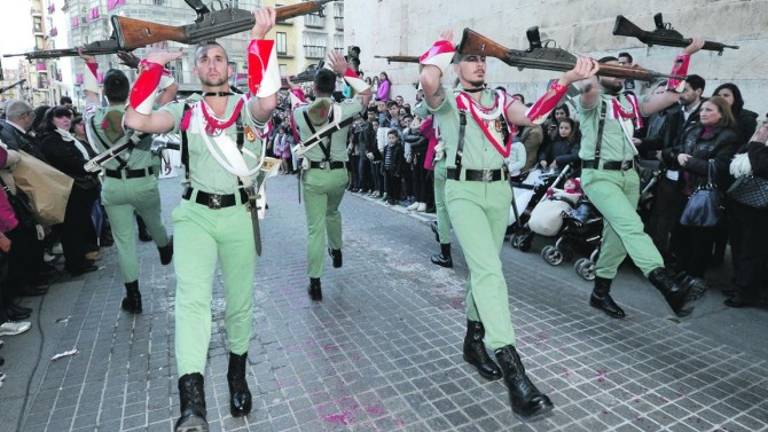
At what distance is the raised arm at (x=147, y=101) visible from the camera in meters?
2.79

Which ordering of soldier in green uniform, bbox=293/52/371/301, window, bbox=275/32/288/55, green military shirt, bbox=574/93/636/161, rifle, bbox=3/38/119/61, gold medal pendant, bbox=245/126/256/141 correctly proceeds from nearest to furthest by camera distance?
1. gold medal pendant, bbox=245/126/256/141
2. rifle, bbox=3/38/119/61
3. green military shirt, bbox=574/93/636/161
4. soldier in green uniform, bbox=293/52/371/301
5. window, bbox=275/32/288/55

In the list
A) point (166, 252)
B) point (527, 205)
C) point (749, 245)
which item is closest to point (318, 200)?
point (166, 252)

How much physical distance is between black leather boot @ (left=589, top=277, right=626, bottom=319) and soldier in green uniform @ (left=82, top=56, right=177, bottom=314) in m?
4.30

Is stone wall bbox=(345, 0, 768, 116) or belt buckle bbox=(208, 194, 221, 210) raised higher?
stone wall bbox=(345, 0, 768, 116)

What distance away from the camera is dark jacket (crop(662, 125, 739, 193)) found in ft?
16.1

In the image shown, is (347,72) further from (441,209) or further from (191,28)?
(441,209)

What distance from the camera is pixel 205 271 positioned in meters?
2.93

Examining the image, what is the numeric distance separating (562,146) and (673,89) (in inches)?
112

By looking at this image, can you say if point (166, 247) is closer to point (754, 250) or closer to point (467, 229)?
point (467, 229)

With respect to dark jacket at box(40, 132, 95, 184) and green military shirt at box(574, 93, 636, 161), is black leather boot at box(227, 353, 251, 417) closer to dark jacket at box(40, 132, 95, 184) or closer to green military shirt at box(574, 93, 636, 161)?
green military shirt at box(574, 93, 636, 161)

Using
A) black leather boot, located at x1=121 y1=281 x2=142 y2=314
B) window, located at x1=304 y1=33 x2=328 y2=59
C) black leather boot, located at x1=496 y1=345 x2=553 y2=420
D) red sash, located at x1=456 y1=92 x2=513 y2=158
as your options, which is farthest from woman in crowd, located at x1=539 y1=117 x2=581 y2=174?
window, located at x1=304 y1=33 x2=328 y2=59

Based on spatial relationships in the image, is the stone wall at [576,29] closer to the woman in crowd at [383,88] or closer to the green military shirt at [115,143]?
the woman in crowd at [383,88]

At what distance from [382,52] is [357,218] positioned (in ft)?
26.6

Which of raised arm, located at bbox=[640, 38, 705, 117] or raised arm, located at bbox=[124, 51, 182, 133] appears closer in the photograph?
raised arm, located at bbox=[124, 51, 182, 133]
